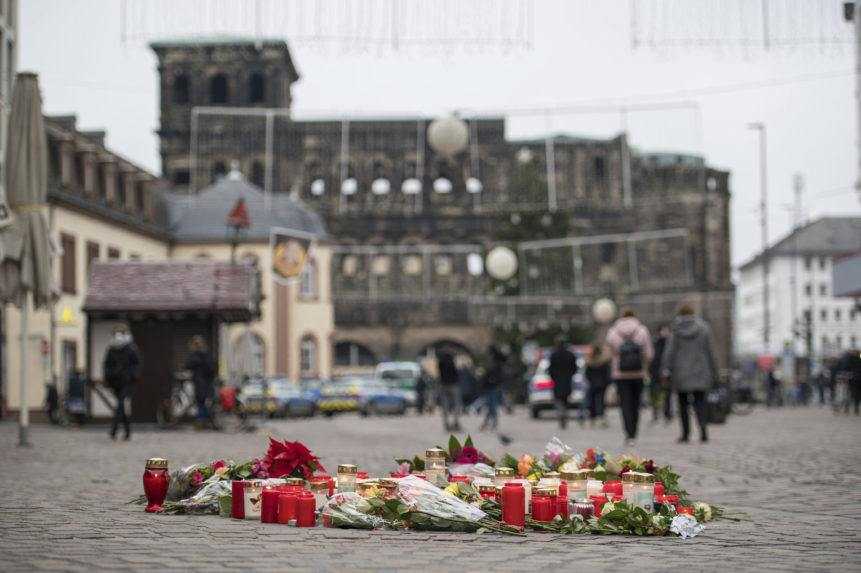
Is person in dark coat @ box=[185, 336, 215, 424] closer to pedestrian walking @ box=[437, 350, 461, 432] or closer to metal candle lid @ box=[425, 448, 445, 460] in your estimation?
pedestrian walking @ box=[437, 350, 461, 432]

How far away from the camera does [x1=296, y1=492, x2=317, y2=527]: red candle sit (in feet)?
26.2

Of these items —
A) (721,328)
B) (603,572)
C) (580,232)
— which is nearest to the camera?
(603,572)

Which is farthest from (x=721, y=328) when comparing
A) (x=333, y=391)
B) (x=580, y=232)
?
(x=333, y=391)

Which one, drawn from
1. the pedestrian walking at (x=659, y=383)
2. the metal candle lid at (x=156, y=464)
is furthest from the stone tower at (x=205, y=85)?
the metal candle lid at (x=156, y=464)

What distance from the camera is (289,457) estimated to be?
8.86m

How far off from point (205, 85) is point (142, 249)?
82.3ft

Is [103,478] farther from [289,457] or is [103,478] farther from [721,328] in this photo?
[721,328]

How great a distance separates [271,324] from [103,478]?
5213 cm

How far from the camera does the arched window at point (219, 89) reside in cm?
7994

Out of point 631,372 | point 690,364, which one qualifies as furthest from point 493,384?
point 690,364

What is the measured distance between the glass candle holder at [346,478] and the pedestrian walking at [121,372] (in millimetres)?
12834

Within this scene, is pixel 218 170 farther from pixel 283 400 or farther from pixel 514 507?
pixel 514 507

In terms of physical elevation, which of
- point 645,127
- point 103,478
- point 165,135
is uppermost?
point 165,135

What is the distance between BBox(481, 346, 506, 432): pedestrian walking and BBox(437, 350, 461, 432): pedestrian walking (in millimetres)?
583
